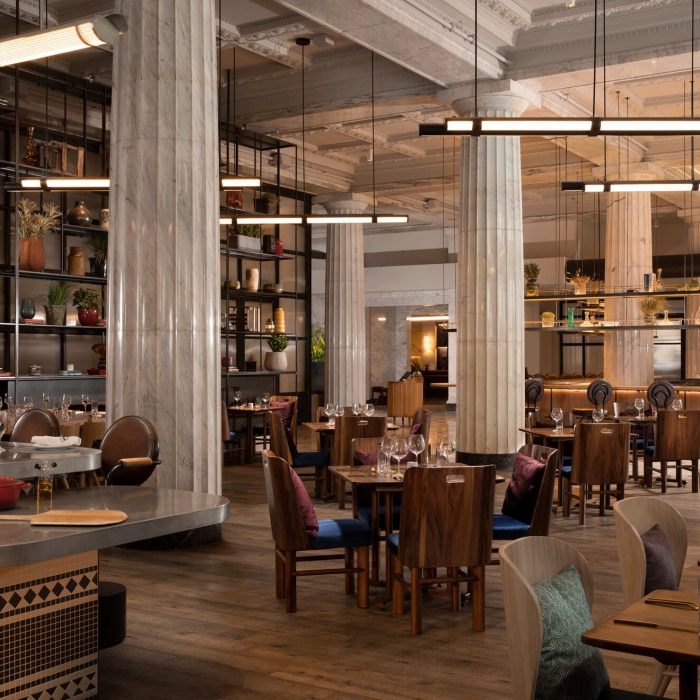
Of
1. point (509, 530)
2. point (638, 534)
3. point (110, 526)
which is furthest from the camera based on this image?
point (509, 530)

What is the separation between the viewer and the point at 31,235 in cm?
932

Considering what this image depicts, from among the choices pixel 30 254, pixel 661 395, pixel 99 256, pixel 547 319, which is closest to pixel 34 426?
pixel 30 254

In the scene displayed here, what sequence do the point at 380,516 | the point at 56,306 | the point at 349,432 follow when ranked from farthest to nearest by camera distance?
the point at 56,306 → the point at 349,432 → the point at 380,516

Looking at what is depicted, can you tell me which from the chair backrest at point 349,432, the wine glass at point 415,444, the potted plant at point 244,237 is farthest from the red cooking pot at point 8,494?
the potted plant at point 244,237

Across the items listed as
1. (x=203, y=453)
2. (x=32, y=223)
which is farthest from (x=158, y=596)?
(x=32, y=223)

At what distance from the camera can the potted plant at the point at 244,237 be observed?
12.6 m

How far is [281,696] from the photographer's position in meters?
3.73

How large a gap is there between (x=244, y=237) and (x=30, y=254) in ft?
12.9

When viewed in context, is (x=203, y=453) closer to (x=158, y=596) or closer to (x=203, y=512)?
(x=158, y=596)

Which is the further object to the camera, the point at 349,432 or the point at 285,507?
the point at 349,432

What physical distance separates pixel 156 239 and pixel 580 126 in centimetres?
310

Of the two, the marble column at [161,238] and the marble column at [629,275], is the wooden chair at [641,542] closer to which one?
the marble column at [161,238]

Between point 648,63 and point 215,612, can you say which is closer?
point 215,612

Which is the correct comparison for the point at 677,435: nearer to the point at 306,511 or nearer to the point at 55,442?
the point at 306,511
